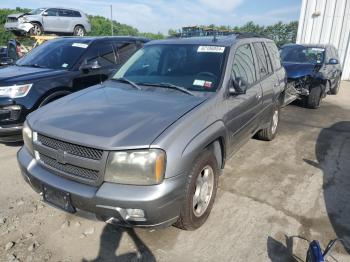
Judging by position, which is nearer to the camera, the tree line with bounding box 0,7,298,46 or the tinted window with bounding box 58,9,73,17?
the tinted window with bounding box 58,9,73,17

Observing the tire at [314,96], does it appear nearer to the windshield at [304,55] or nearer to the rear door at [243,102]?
the windshield at [304,55]

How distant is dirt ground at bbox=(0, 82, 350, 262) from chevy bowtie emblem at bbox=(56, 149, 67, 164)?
1.74 ft

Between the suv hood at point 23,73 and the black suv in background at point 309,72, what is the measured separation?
5.32 metres

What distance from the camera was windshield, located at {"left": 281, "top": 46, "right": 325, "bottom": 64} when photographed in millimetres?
8992

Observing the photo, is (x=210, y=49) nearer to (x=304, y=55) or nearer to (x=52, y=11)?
(x=304, y=55)

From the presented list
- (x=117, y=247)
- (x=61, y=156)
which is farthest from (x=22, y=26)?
(x=117, y=247)

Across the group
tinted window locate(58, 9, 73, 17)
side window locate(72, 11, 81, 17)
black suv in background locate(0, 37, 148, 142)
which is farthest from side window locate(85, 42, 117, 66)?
side window locate(72, 11, 81, 17)

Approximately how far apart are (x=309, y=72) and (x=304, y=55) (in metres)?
1.15

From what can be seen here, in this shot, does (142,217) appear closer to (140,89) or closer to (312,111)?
(140,89)

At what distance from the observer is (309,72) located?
8234 millimetres

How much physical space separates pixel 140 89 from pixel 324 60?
22.7ft

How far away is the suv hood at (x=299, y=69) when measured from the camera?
8.12m

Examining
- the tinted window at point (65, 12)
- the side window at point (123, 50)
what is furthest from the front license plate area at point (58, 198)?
the tinted window at point (65, 12)

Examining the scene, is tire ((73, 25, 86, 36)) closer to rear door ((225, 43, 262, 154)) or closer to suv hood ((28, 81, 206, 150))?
rear door ((225, 43, 262, 154))
